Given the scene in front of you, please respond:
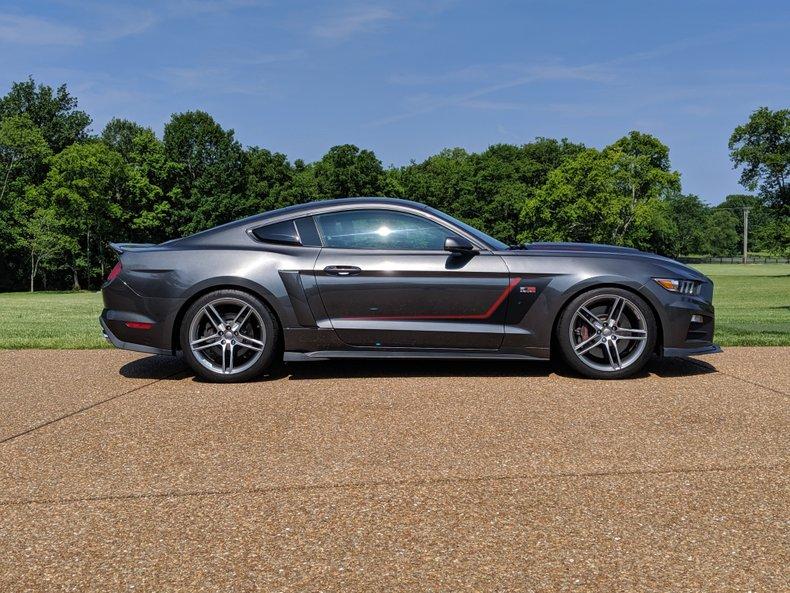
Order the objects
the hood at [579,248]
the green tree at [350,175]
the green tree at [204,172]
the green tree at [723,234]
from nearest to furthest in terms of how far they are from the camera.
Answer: the hood at [579,248] → the green tree at [204,172] → the green tree at [350,175] → the green tree at [723,234]

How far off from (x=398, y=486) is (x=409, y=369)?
299 cm

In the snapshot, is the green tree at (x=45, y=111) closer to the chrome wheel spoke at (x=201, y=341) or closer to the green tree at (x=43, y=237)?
the green tree at (x=43, y=237)

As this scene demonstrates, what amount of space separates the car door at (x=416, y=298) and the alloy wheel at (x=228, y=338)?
0.59 meters

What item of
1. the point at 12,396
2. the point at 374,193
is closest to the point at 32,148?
the point at 374,193

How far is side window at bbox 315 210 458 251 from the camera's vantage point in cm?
593

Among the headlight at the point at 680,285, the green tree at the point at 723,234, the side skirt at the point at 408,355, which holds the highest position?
the green tree at the point at 723,234

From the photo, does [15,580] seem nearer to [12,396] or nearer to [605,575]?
[605,575]

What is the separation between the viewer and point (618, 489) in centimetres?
322

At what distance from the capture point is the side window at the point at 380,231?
19.5 ft

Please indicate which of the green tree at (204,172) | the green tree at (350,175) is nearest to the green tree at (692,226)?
the green tree at (350,175)

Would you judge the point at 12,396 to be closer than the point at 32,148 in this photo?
Yes

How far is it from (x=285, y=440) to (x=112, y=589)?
5.77ft

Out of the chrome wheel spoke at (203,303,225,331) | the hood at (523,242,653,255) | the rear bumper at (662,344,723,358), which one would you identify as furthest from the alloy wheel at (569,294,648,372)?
the chrome wheel spoke at (203,303,225,331)

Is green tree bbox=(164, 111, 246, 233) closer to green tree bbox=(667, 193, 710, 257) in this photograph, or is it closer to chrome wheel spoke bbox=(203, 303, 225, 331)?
chrome wheel spoke bbox=(203, 303, 225, 331)
